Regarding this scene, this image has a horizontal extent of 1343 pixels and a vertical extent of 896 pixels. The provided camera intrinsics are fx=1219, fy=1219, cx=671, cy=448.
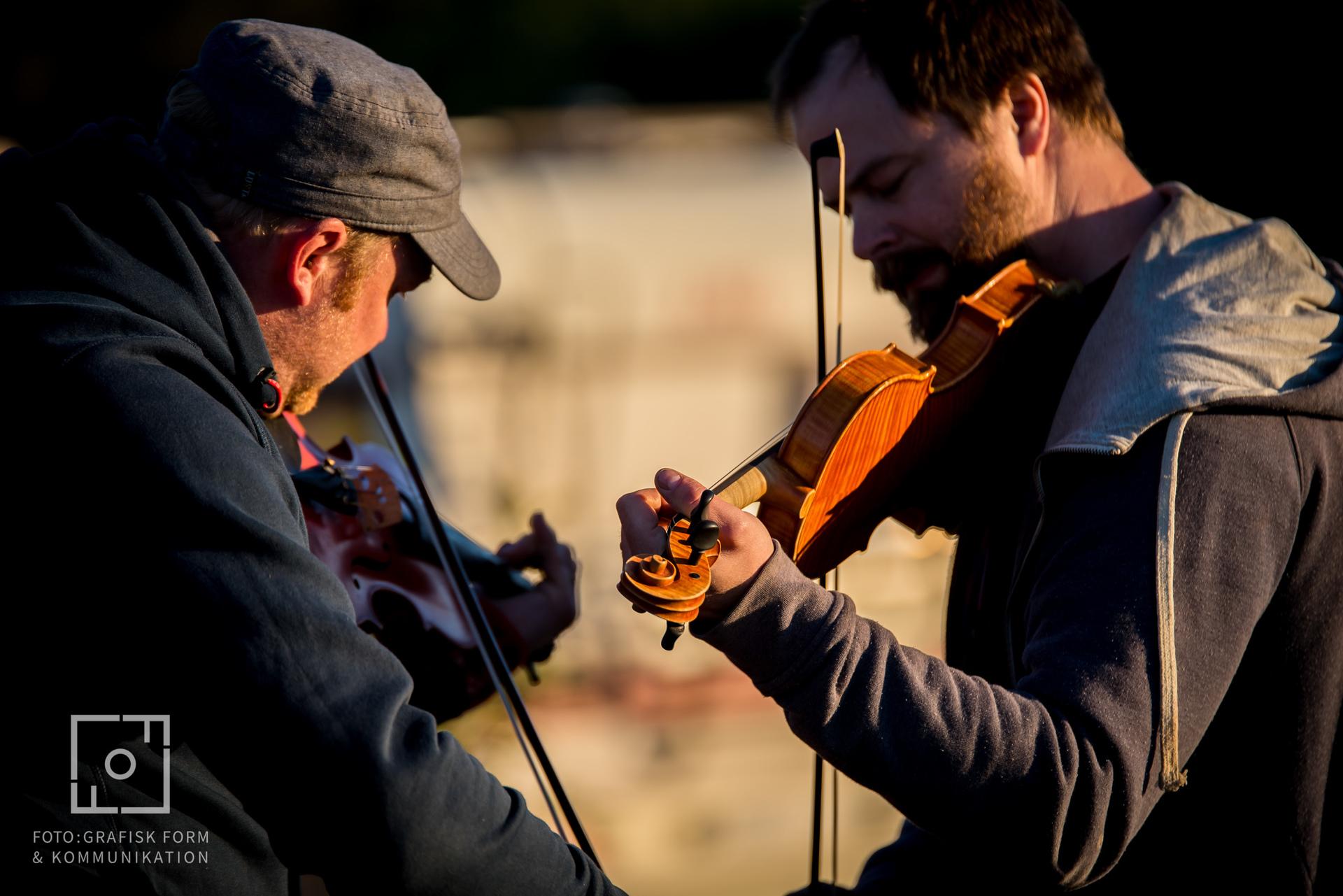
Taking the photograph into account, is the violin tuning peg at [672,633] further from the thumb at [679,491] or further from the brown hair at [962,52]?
the brown hair at [962,52]

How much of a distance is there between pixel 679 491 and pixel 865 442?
37 cm

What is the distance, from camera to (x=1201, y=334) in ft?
5.45

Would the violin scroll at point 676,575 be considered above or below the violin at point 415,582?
above

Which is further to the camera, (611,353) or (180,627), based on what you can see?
(611,353)

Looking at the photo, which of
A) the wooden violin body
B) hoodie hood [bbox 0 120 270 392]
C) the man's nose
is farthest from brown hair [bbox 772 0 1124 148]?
hoodie hood [bbox 0 120 270 392]

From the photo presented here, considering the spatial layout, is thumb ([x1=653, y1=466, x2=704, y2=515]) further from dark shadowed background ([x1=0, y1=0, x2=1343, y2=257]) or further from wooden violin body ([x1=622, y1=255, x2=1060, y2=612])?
dark shadowed background ([x1=0, y1=0, x2=1343, y2=257])

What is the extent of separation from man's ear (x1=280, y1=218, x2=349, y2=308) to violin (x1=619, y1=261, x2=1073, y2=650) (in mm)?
630

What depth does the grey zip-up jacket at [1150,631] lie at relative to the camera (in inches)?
56.4

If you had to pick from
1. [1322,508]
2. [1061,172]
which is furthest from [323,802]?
[1061,172]

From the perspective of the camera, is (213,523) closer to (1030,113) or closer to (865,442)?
(865,442)

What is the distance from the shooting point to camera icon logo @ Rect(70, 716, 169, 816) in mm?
1403

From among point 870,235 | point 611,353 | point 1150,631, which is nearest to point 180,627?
point 1150,631

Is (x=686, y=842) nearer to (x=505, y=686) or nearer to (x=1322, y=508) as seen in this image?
(x=505, y=686)

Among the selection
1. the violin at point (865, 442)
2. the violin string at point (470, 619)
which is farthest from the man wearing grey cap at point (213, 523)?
the violin string at point (470, 619)
